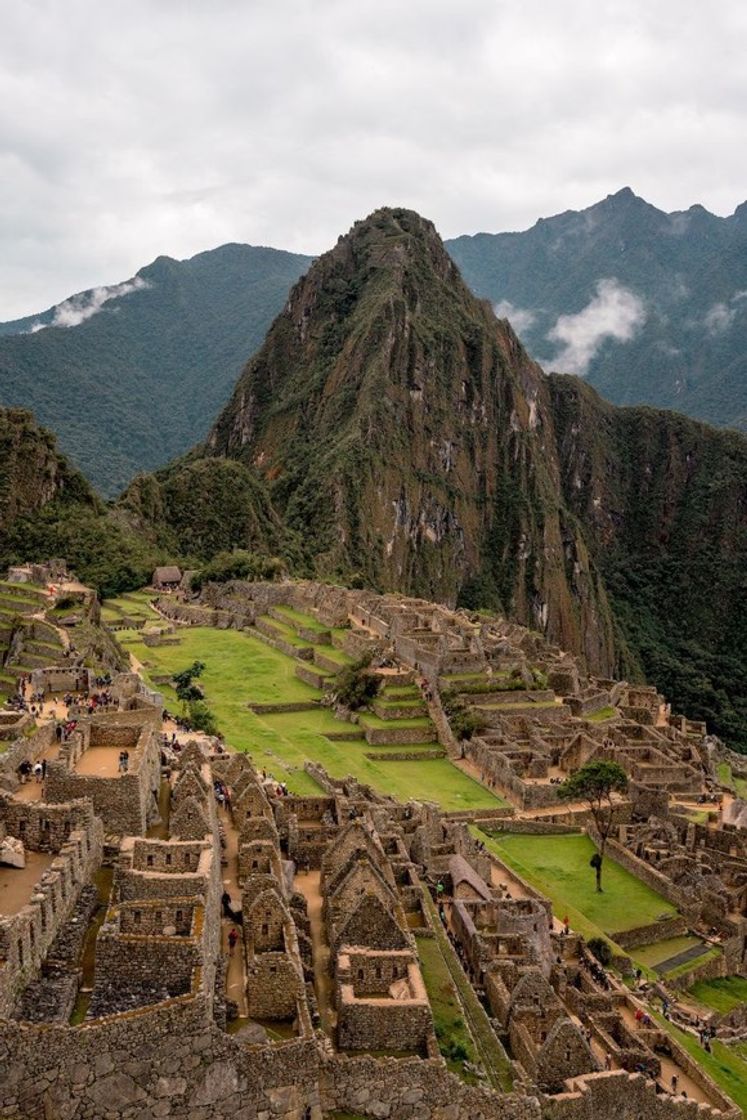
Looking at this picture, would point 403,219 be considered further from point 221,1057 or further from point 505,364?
point 221,1057

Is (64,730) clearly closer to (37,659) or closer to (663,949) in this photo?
(663,949)

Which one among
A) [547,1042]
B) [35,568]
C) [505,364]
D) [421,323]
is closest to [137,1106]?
[547,1042]

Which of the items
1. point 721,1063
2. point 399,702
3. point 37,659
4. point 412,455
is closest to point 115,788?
point 721,1063

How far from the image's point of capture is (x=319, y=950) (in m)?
17.4

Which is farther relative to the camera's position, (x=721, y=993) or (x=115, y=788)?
(x=721, y=993)

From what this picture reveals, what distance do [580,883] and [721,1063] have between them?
10024 millimetres

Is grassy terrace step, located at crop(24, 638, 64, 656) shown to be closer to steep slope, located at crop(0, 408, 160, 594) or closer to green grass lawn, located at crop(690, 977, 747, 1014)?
green grass lawn, located at crop(690, 977, 747, 1014)

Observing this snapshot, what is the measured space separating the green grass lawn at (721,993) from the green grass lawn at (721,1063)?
3216 millimetres

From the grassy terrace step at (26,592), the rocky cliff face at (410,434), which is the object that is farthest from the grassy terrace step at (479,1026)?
the rocky cliff face at (410,434)

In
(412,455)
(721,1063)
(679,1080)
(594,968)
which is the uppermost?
(412,455)

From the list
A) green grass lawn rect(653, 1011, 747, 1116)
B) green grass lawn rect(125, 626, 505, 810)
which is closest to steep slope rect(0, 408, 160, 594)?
green grass lawn rect(125, 626, 505, 810)

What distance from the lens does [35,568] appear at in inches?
2699

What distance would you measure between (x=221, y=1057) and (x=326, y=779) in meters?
19.3

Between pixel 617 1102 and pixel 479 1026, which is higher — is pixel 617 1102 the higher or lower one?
the lower one
